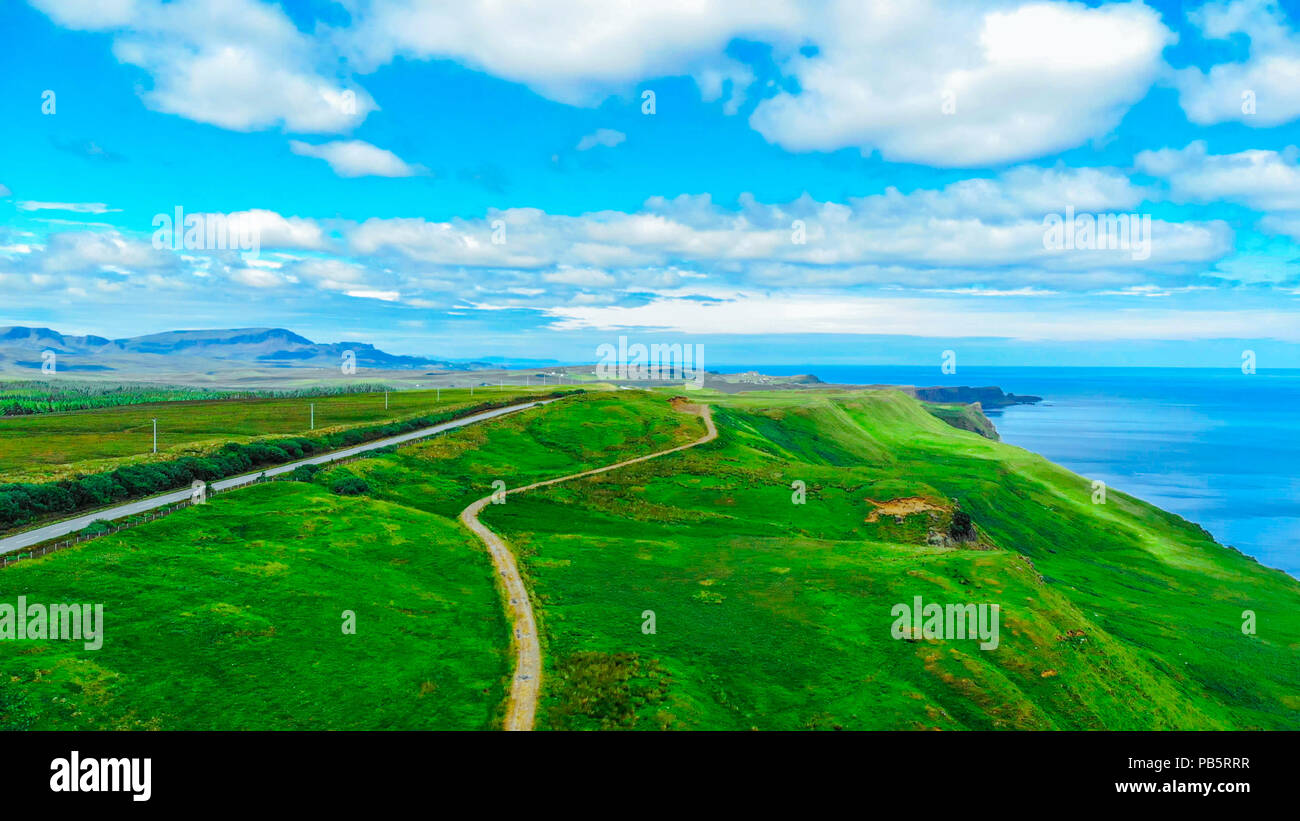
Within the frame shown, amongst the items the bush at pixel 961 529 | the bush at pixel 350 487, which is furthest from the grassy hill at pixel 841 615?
the bush at pixel 350 487

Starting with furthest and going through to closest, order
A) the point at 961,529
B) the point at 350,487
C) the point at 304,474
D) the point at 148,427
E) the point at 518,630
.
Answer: the point at 148,427 < the point at 961,529 < the point at 304,474 < the point at 350,487 < the point at 518,630

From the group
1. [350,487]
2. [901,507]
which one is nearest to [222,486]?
[350,487]

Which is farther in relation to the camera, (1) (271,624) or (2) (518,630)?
(2) (518,630)

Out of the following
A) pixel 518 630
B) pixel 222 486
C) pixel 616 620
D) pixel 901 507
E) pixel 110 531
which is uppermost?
pixel 222 486

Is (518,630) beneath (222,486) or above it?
beneath

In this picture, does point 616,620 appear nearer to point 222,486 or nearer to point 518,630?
point 518,630

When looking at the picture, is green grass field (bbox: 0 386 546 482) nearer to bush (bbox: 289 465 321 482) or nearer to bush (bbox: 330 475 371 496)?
bush (bbox: 289 465 321 482)
